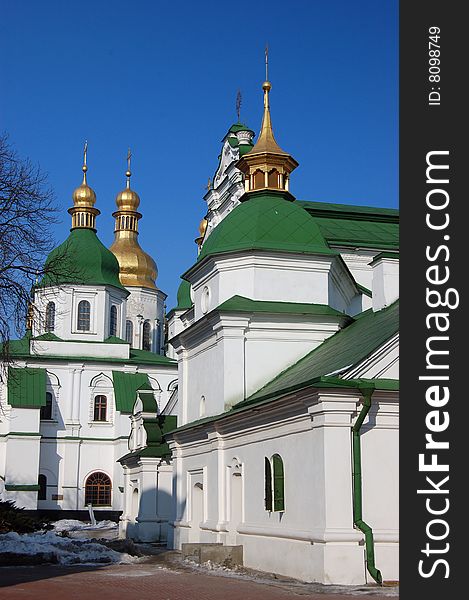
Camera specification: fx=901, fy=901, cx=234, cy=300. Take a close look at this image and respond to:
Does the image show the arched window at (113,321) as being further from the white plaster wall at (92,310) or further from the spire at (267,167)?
the spire at (267,167)

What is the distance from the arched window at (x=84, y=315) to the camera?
43.5m

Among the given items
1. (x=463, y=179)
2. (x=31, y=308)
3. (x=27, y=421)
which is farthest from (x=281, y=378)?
(x=27, y=421)

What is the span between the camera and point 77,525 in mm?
37312

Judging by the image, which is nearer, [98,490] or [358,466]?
[358,466]

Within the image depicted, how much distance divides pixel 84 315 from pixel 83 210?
5.63 m

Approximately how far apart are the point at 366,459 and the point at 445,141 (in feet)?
25.3

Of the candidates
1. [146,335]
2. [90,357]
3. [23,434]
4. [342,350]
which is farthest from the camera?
[146,335]

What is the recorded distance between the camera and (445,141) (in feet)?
26.8

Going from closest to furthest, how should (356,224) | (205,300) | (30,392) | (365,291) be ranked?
1. (205,300)
2. (365,291)
3. (356,224)
4. (30,392)

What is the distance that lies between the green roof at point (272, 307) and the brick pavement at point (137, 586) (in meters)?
5.81

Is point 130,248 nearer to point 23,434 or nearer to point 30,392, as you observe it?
point 30,392

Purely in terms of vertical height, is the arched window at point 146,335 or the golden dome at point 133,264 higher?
the golden dome at point 133,264

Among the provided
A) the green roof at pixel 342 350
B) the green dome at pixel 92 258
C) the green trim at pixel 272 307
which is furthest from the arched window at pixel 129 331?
the green roof at pixel 342 350

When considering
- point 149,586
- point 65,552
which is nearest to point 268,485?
point 149,586
